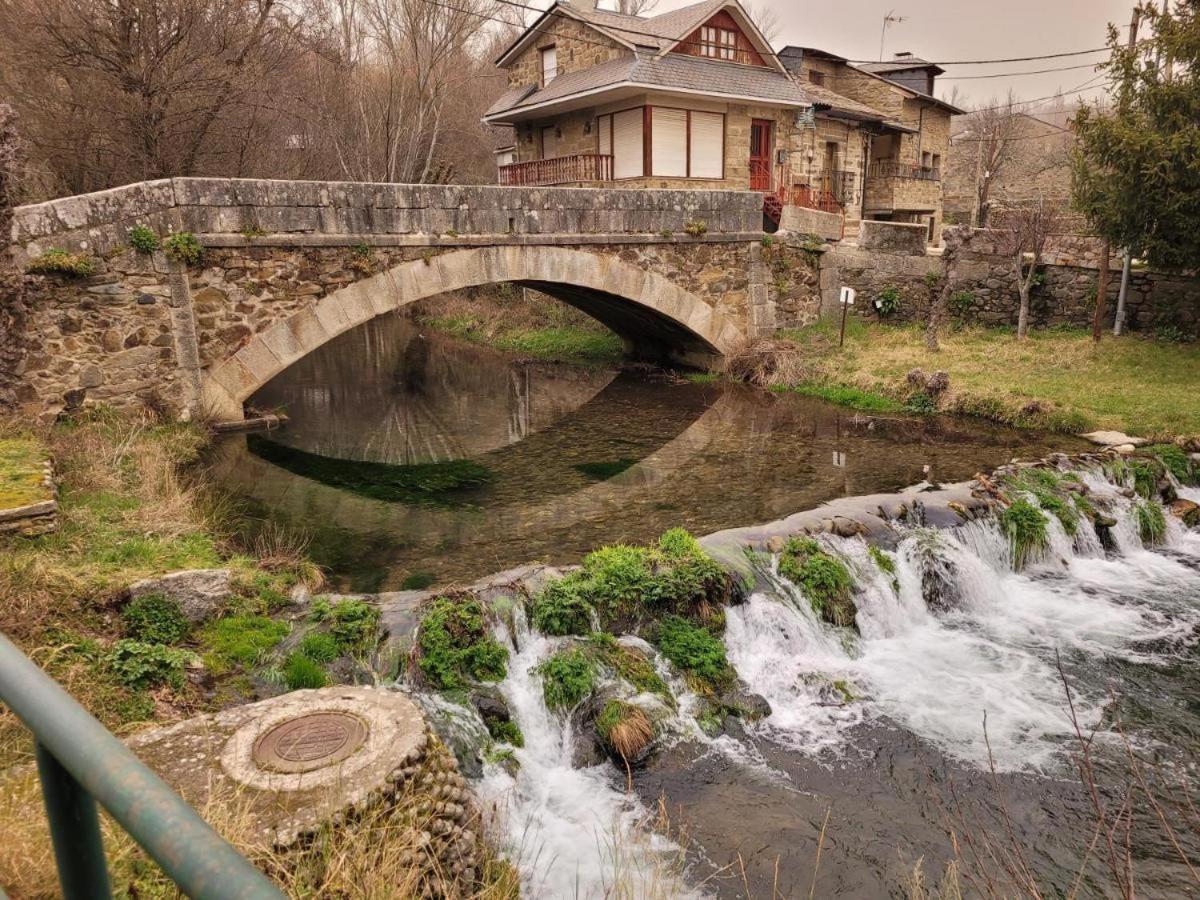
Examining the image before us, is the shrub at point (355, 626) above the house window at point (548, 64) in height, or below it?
below

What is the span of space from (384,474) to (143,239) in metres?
4.10

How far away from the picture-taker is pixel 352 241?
37.9 feet

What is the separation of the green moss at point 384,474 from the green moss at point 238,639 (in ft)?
13.3

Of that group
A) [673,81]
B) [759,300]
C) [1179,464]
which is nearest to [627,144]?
[673,81]

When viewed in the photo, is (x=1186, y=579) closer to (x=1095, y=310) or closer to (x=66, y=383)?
(x=1095, y=310)

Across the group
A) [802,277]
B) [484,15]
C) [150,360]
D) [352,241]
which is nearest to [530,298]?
[484,15]

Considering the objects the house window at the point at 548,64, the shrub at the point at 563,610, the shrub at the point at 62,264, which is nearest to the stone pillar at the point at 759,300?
the shrub at the point at 563,610

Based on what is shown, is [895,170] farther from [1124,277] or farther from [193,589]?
[193,589]

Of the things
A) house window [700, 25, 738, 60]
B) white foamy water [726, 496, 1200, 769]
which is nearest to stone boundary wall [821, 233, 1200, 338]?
white foamy water [726, 496, 1200, 769]

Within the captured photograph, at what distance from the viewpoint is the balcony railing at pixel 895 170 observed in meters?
27.2

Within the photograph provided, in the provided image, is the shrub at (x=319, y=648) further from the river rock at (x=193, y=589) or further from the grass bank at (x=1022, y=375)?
the grass bank at (x=1022, y=375)

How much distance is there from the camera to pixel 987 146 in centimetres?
3525

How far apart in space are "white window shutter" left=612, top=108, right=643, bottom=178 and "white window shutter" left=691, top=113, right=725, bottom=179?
1.60 metres

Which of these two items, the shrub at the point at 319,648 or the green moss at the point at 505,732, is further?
the shrub at the point at 319,648
